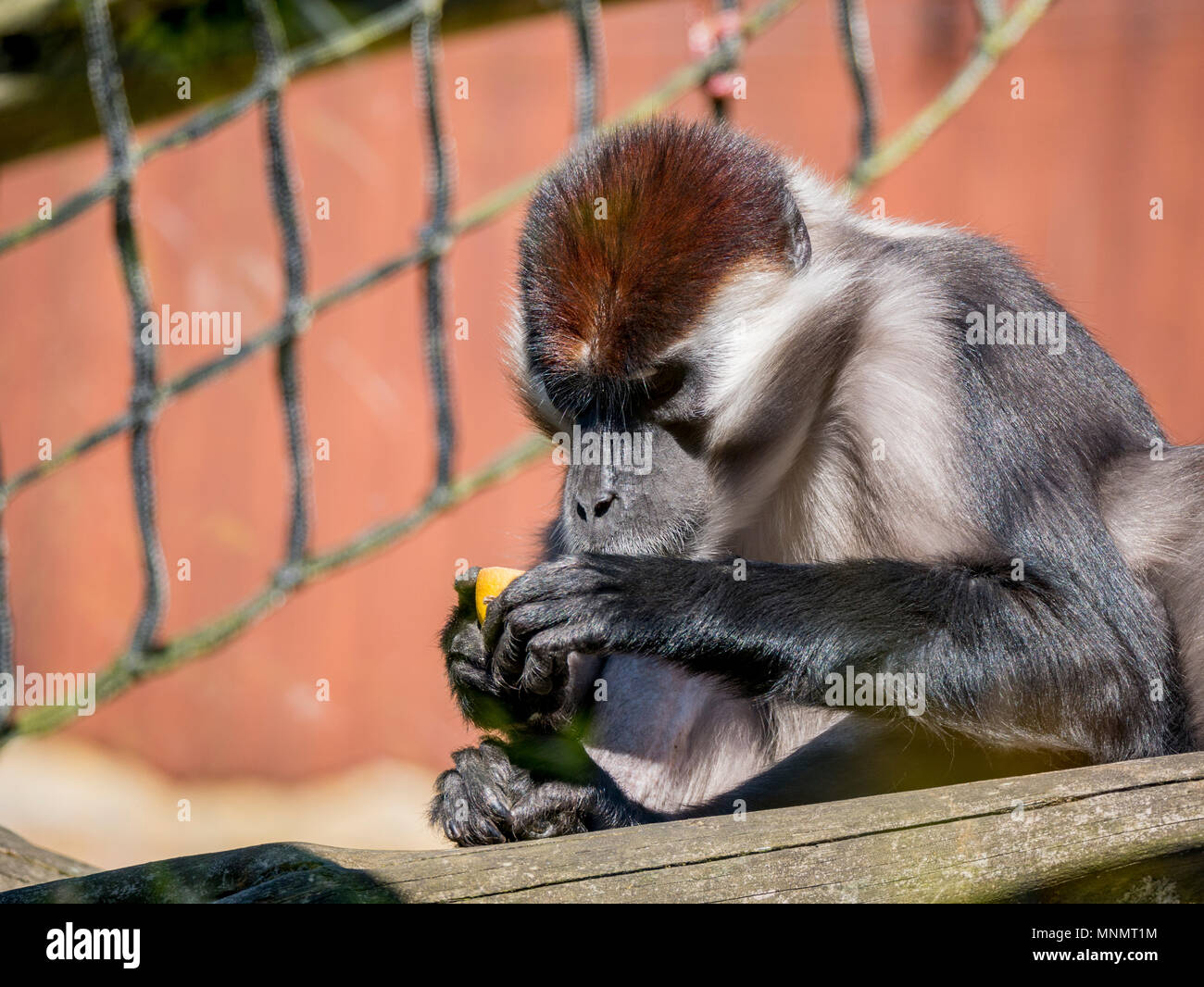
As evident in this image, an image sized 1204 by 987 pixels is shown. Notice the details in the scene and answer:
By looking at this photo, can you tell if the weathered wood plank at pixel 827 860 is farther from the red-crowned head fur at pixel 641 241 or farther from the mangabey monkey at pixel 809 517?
the red-crowned head fur at pixel 641 241

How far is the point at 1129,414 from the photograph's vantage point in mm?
3672

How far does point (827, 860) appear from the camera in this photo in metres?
2.56

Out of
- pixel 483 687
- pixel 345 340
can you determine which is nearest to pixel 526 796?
pixel 483 687

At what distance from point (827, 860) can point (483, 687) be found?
110 centimetres

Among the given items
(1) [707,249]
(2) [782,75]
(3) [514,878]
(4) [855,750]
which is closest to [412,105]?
(2) [782,75]

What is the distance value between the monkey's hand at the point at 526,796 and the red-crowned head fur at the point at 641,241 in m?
1.00

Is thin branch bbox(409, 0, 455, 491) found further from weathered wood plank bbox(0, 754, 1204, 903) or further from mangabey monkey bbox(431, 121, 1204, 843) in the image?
weathered wood plank bbox(0, 754, 1204, 903)

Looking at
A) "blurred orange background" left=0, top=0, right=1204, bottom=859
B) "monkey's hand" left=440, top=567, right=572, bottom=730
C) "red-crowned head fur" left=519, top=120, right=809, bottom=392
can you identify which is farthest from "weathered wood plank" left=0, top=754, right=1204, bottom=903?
"blurred orange background" left=0, top=0, right=1204, bottom=859

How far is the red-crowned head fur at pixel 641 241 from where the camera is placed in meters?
3.33

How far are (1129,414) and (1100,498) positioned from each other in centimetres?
34

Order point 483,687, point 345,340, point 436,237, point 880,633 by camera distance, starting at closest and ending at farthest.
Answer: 1. point 880,633
2. point 483,687
3. point 436,237
4. point 345,340

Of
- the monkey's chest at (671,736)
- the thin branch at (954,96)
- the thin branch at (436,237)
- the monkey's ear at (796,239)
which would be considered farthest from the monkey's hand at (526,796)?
the thin branch at (954,96)

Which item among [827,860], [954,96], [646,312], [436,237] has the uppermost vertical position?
[954,96]

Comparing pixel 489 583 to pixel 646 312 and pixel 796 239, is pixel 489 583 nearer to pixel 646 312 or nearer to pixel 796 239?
pixel 646 312
